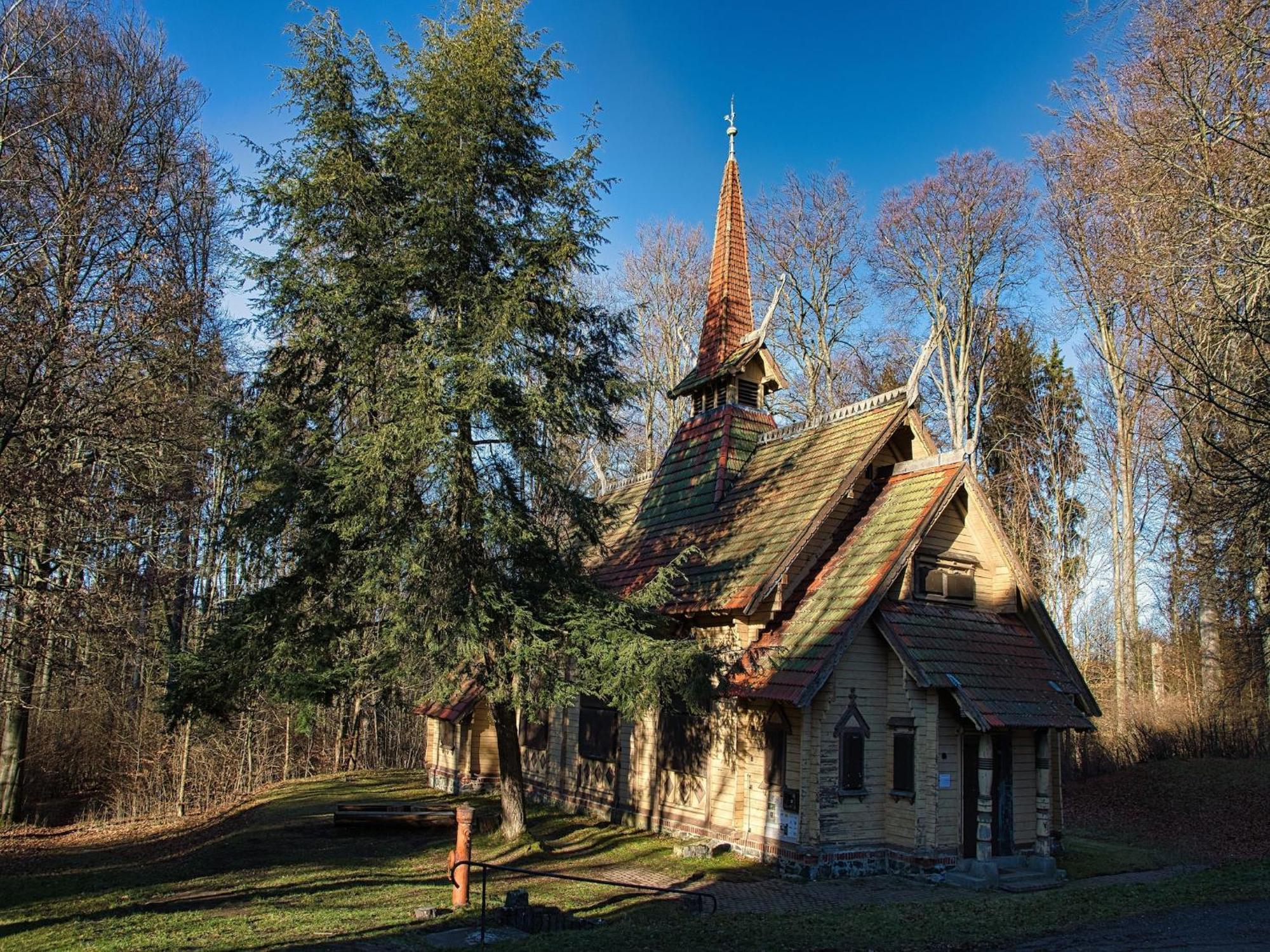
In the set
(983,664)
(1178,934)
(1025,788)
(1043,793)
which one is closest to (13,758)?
(983,664)

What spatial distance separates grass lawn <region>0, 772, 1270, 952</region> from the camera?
928cm

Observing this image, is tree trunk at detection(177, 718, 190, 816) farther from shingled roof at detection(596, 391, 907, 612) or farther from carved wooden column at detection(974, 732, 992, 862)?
carved wooden column at detection(974, 732, 992, 862)

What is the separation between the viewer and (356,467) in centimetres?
1304

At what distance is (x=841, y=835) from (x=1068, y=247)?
2125 centimetres

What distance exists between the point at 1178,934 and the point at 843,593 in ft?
22.2

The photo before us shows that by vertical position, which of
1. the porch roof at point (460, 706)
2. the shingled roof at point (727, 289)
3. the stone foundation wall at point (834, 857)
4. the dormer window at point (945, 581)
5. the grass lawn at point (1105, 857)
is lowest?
the grass lawn at point (1105, 857)

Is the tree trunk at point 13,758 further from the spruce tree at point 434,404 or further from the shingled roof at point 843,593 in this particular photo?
the shingled roof at point 843,593

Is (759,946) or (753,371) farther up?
(753,371)

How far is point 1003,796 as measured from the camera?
1524 cm

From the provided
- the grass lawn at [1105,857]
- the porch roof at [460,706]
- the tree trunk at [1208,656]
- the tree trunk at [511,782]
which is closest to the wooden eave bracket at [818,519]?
the tree trunk at [511,782]

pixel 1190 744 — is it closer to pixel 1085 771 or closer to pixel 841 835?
pixel 1085 771

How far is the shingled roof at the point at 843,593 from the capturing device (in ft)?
46.2

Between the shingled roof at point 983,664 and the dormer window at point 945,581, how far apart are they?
0.63 ft

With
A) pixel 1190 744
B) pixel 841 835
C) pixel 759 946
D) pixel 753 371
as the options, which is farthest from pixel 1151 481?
pixel 759 946
